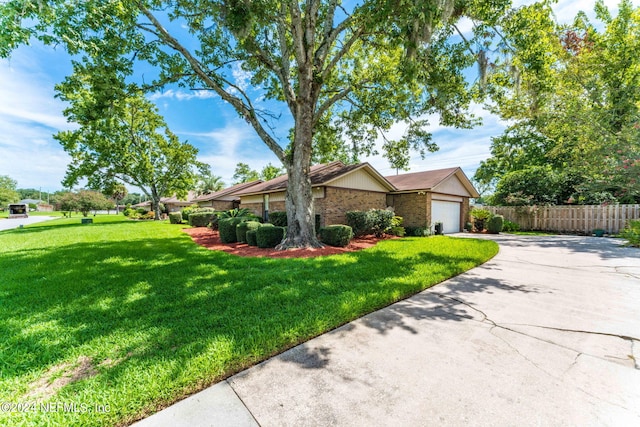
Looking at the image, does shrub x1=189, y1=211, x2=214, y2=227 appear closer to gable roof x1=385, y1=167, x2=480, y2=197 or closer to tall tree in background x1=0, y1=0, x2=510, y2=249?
tall tree in background x1=0, y1=0, x2=510, y2=249

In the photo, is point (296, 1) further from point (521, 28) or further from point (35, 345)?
point (35, 345)

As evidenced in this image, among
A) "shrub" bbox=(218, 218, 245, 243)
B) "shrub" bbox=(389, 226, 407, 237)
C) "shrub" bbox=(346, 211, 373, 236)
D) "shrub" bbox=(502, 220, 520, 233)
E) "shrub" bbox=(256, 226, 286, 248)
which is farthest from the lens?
"shrub" bbox=(502, 220, 520, 233)

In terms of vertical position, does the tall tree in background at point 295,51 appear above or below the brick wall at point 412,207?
above

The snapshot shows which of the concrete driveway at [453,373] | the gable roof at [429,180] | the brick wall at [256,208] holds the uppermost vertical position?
the gable roof at [429,180]

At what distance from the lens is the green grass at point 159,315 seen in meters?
2.20

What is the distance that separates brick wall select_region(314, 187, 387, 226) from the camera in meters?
12.9

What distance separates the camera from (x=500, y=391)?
7.28 ft

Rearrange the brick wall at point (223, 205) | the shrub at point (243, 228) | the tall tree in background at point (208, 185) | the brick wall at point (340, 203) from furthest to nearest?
the tall tree in background at point (208, 185) → the brick wall at point (223, 205) → the brick wall at point (340, 203) → the shrub at point (243, 228)

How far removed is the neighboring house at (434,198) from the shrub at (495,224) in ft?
5.62

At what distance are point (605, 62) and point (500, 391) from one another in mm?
23279

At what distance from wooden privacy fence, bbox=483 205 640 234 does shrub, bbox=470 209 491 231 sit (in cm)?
286

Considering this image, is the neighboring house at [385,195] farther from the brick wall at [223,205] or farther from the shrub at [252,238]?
the brick wall at [223,205]

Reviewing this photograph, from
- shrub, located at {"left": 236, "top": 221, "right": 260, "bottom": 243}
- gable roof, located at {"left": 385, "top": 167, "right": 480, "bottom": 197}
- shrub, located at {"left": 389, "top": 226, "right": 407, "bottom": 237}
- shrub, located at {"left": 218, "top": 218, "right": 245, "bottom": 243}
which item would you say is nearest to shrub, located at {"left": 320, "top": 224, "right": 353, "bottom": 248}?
shrub, located at {"left": 236, "top": 221, "right": 260, "bottom": 243}

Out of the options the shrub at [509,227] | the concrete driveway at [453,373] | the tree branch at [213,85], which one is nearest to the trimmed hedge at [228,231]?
the tree branch at [213,85]
